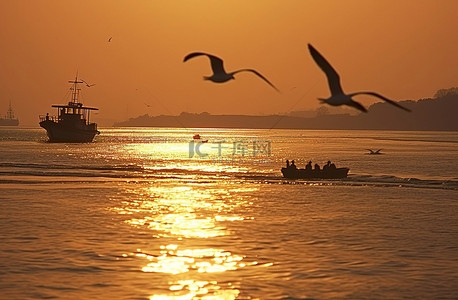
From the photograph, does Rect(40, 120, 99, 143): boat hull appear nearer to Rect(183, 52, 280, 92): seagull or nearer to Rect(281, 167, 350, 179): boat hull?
Rect(281, 167, 350, 179): boat hull

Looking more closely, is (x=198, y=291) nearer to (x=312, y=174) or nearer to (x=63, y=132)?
(x=312, y=174)

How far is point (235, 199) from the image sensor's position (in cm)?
4334

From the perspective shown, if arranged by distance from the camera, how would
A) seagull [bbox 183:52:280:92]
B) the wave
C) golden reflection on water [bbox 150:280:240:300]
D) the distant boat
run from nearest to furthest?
seagull [bbox 183:52:280:92] → golden reflection on water [bbox 150:280:240:300] → the wave → the distant boat

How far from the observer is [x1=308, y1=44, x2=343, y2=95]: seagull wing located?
24.6 ft

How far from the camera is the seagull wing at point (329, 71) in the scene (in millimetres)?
7489

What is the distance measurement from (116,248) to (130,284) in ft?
18.2

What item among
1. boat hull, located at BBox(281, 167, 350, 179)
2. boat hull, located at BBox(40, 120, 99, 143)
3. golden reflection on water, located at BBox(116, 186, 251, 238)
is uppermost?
boat hull, located at BBox(40, 120, 99, 143)

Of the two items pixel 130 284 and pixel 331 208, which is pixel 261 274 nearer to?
pixel 130 284

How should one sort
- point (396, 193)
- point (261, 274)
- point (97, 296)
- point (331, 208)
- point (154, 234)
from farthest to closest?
point (396, 193)
point (331, 208)
point (154, 234)
point (261, 274)
point (97, 296)

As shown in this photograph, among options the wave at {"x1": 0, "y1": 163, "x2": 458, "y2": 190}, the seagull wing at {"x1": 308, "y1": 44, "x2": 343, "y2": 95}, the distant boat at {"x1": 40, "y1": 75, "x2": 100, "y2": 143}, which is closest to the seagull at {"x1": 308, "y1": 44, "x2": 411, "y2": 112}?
the seagull wing at {"x1": 308, "y1": 44, "x2": 343, "y2": 95}

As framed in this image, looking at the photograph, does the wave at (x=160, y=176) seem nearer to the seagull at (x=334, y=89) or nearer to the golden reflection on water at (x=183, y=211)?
the golden reflection on water at (x=183, y=211)

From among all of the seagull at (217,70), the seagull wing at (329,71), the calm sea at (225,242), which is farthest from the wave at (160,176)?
the seagull wing at (329,71)

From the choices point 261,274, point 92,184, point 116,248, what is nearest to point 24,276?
point 116,248

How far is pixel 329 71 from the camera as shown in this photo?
7.88 meters
